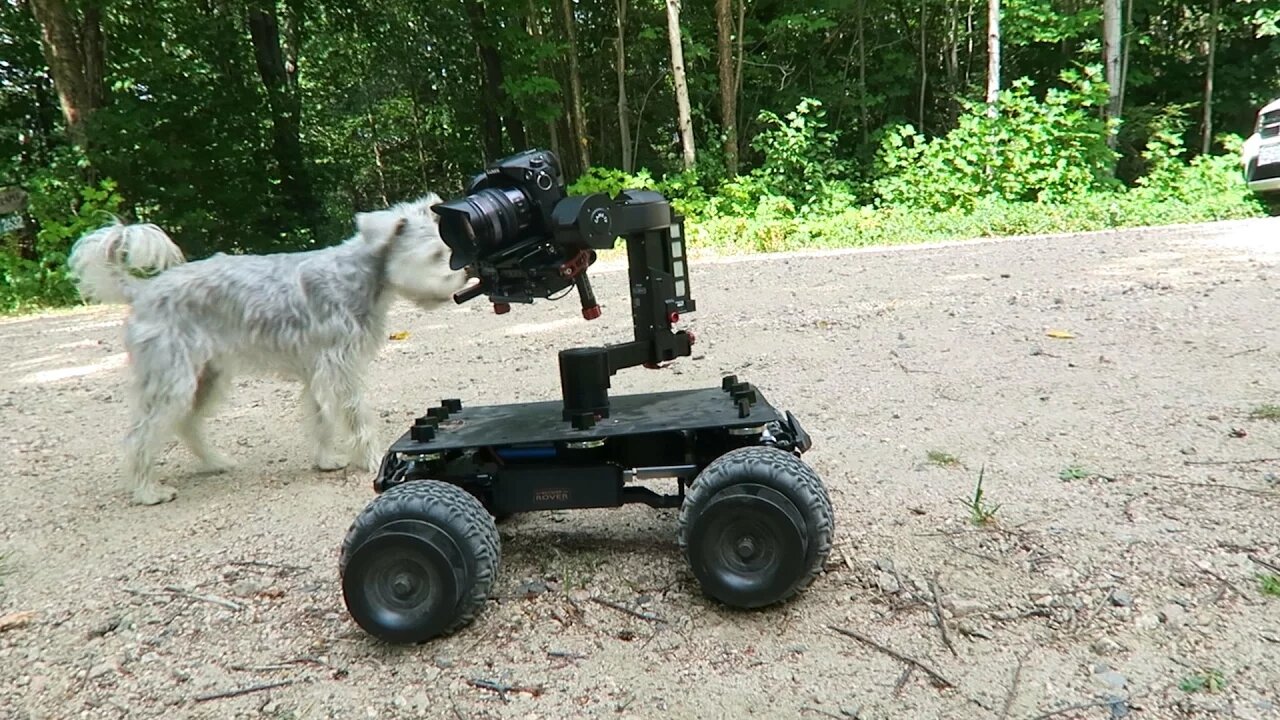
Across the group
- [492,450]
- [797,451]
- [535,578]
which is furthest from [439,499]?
[797,451]

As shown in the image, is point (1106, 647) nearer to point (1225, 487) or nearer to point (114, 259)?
point (1225, 487)

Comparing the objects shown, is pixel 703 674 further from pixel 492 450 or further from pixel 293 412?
pixel 293 412

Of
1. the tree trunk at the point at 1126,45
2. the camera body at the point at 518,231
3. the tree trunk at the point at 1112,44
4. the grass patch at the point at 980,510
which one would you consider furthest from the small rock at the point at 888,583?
the tree trunk at the point at 1126,45

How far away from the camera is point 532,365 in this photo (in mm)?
6094

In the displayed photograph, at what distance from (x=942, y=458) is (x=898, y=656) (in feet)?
5.30

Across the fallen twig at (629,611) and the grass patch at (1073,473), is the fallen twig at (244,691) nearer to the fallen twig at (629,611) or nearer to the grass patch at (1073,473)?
the fallen twig at (629,611)

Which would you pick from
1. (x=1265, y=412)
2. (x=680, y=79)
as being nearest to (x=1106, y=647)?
(x=1265, y=412)

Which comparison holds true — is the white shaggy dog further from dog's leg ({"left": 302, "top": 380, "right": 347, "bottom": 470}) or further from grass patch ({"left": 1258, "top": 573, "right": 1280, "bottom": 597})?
grass patch ({"left": 1258, "top": 573, "right": 1280, "bottom": 597})

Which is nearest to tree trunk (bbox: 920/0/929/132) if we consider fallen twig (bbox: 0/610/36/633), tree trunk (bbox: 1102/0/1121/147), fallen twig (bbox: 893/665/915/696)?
tree trunk (bbox: 1102/0/1121/147)

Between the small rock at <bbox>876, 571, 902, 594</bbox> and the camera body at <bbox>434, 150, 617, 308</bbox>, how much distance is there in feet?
4.37

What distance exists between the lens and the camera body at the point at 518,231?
255 cm

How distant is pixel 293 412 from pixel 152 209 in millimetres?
12065

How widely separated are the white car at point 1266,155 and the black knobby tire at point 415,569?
1383 cm

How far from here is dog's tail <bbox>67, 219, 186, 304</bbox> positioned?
3992mm
